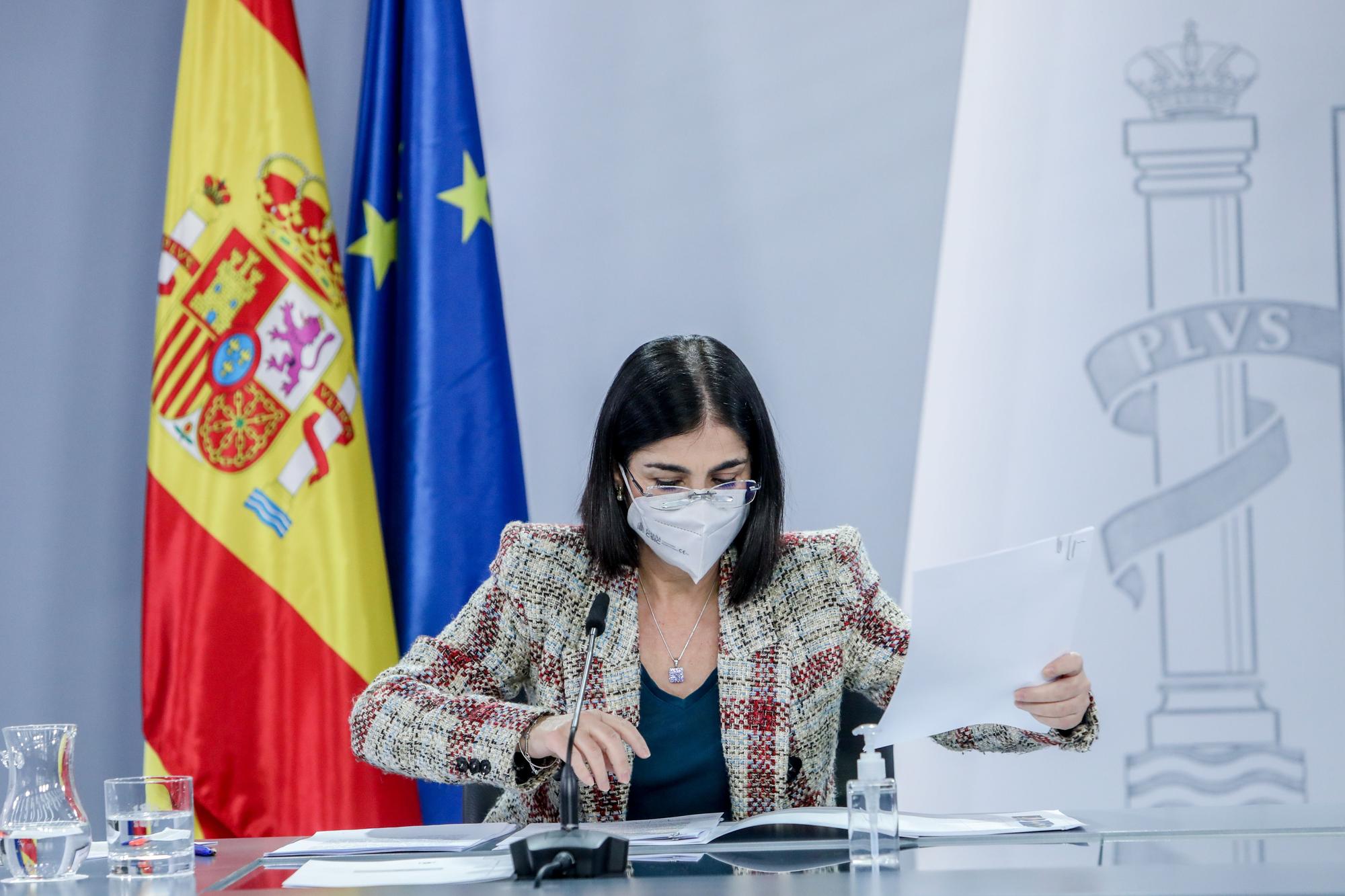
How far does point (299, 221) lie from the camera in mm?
2424

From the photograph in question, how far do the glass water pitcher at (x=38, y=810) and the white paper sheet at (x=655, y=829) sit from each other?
458mm

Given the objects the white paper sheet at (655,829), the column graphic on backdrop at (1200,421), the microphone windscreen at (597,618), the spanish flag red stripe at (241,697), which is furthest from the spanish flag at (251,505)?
the column graphic on backdrop at (1200,421)

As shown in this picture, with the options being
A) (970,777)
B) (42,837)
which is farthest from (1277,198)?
(42,837)

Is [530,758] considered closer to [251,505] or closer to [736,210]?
[251,505]

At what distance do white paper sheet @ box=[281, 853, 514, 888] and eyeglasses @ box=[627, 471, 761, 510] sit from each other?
0.55 metres

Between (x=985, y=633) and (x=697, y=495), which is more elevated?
(x=697, y=495)

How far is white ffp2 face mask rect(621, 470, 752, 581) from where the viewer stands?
1742 mm

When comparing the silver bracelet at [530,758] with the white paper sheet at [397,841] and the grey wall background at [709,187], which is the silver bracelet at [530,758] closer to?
the white paper sheet at [397,841]

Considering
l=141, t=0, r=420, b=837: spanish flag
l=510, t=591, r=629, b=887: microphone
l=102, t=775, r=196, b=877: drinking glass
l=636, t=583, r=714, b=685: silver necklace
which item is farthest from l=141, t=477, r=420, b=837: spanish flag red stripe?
l=510, t=591, r=629, b=887: microphone

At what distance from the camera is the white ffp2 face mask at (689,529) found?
174 centimetres

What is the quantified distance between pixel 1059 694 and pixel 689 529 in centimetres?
54

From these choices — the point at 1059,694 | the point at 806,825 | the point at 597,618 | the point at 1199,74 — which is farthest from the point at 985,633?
the point at 1199,74

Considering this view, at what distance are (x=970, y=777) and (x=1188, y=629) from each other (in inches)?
22.4

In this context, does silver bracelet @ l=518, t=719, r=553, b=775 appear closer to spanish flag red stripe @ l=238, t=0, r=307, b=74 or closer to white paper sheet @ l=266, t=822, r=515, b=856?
white paper sheet @ l=266, t=822, r=515, b=856
